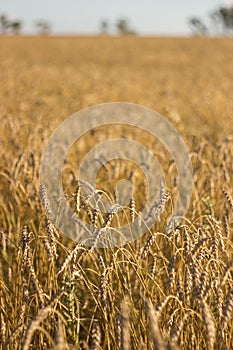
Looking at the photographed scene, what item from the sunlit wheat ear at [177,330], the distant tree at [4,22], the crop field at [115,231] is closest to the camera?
the sunlit wheat ear at [177,330]

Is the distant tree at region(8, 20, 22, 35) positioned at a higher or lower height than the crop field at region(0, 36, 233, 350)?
higher

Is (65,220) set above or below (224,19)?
below

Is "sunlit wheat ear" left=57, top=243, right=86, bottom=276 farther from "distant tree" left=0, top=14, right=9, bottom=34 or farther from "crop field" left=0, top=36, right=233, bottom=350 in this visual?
"distant tree" left=0, top=14, right=9, bottom=34

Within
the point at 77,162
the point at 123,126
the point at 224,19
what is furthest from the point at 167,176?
the point at 224,19

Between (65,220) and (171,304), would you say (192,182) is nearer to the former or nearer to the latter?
(65,220)

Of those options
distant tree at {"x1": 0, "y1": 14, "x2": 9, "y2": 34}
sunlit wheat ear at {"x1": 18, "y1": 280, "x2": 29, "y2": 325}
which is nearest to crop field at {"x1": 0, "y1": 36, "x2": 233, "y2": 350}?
sunlit wheat ear at {"x1": 18, "y1": 280, "x2": 29, "y2": 325}

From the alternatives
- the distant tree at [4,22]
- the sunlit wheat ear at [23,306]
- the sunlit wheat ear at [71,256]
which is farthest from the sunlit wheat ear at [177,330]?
the distant tree at [4,22]

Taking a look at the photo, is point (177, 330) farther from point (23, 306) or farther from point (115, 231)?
point (115, 231)

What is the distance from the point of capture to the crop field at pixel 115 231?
118 centimetres

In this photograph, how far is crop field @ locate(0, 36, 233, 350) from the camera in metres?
1.18

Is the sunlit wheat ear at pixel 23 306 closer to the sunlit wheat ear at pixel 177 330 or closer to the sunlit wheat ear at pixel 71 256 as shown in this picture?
the sunlit wheat ear at pixel 71 256

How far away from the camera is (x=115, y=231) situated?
2.05 meters

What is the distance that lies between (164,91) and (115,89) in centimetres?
93

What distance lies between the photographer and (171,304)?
4.60 feet
